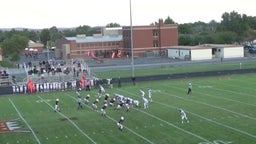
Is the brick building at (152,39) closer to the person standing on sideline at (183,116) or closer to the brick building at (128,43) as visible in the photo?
the brick building at (128,43)

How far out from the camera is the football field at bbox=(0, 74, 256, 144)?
19.7 metres

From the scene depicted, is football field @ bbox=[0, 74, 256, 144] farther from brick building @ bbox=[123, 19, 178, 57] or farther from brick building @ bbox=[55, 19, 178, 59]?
brick building @ bbox=[55, 19, 178, 59]

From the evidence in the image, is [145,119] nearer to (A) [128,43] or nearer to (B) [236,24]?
(A) [128,43]

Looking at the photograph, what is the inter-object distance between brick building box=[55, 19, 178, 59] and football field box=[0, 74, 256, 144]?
140ft

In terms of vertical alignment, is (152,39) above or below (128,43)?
above

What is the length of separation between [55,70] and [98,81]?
7.44 m

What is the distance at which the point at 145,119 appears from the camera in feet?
78.2

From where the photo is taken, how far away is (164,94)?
33094 mm

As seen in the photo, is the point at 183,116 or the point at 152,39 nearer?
the point at 183,116

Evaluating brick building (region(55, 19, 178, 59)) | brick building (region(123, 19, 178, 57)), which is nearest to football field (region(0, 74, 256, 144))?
brick building (region(123, 19, 178, 57))

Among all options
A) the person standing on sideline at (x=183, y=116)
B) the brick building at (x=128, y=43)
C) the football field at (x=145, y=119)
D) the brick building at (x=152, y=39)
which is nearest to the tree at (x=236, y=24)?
the brick building at (x=152, y=39)

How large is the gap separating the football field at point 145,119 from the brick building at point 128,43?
→ 140ft

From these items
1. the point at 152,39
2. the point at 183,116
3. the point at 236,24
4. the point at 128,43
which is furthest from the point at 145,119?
the point at 236,24

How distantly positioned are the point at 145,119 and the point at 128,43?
189ft
